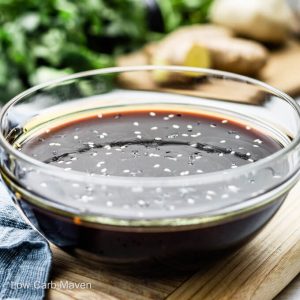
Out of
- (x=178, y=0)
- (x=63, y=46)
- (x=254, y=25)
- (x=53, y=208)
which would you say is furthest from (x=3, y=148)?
(x=178, y=0)

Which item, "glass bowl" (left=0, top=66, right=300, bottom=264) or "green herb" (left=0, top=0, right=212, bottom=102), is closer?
"glass bowl" (left=0, top=66, right=300, bottom=264)

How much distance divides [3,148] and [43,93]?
252 millimetres

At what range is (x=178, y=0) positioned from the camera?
8.62 feet

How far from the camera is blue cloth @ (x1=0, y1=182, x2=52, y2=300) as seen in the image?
91cm

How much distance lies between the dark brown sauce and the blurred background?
101cm

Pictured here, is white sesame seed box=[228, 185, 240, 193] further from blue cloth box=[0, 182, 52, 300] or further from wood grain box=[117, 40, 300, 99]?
wood grain box=[117, 40, 300, 99]

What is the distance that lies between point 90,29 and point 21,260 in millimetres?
1501

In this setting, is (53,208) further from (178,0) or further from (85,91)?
(178,0)

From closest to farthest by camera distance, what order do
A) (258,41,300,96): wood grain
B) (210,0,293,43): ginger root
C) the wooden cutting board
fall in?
the wooden cutting board, (258,41,300,96): wood grain, (210,0,293,43): ginger root

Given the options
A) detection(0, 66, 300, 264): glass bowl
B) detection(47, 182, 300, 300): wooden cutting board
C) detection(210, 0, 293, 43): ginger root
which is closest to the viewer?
detection(0, 66, 300, 264): glass bowl

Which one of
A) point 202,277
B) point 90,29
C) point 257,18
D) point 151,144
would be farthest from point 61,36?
point 202,277

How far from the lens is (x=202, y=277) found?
926 millimetres

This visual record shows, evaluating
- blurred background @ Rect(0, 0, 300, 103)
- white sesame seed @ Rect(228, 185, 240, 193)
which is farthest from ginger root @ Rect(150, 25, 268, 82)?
white sesame seed @ Rect(228, 185, 240, 193)

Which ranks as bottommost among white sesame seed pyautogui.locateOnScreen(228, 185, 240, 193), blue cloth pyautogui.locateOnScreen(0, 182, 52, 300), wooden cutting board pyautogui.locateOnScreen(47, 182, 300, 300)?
blue cloth pyautogui.locateOnScreen(0, 182, 52, 300)
